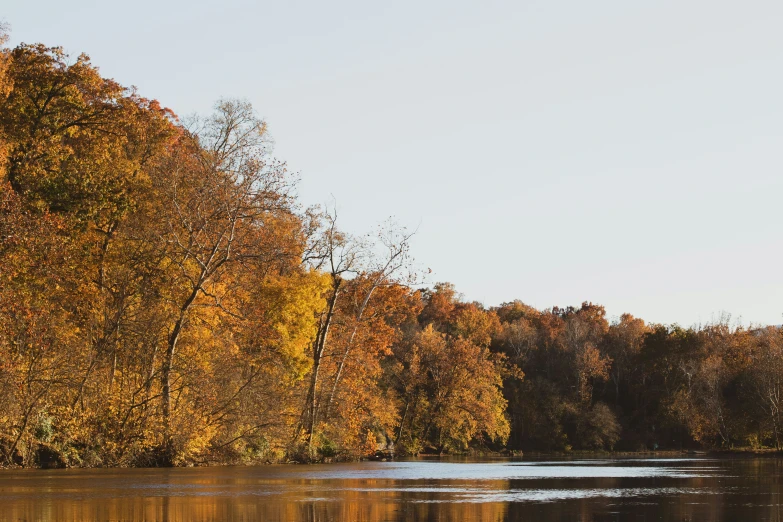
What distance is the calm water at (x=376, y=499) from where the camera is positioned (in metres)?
14.1

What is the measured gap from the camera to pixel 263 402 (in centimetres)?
3950

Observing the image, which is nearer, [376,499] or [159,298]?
[376,499]

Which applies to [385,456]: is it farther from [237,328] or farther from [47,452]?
[47,452]

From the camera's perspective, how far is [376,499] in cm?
1778

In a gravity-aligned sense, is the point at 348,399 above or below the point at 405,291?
below

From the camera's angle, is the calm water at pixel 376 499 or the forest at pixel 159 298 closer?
the calm water at pixel 376 499

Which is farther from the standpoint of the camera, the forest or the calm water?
the forest

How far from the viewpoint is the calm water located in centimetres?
1408

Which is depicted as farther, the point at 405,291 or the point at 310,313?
the point at 405,291

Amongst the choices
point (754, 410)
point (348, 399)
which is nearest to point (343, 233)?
point (348, 399)

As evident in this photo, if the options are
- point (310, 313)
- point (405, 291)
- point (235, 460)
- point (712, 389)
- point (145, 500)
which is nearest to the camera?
point (145, 500)

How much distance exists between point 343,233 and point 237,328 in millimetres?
11073

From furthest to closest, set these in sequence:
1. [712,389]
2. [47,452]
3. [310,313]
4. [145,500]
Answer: [712,389] → [310,313] → [47,452] → [145,500]

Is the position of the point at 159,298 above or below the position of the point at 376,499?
above
